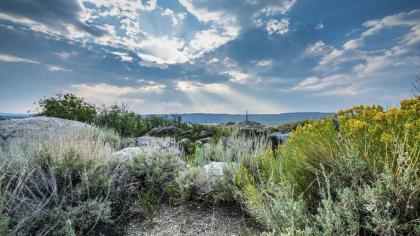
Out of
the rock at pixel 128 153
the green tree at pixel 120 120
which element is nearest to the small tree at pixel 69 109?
the green tree at pixel 120 120

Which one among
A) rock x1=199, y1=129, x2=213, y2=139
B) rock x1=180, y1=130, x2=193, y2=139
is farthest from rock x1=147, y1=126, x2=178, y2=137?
rock x1=199, y1=129, x2=213, y2=139

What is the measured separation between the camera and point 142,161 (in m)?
5.39

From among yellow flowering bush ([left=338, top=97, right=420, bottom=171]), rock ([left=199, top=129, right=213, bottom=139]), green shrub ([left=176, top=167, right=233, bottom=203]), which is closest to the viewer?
yellow flowering bush ([left=338, top=97, right=420, bottom=171])

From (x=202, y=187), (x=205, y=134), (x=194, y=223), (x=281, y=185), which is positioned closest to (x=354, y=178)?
(x=281, y=185)

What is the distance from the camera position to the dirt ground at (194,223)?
3.57 m

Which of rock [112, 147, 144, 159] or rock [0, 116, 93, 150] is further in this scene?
rock [0, 116, 93, 150]

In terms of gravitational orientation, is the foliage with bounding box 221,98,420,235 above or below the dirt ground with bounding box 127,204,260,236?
above

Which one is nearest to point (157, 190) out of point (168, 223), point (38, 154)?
point (168, 223)

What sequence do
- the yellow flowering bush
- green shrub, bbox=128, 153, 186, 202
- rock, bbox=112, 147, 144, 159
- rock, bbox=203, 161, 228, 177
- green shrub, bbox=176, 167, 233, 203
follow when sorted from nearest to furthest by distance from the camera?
the yellow flowering bush < green shrub, bbox=176, 167, 233, 203 < rock, bbox=203, 161, 228, 177 < green shrub, bbox=128, 153, 186, 202 < rock, bbox=112, 147, 144, 159

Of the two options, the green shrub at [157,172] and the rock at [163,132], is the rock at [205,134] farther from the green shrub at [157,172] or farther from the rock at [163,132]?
the green shrub at [157,172]

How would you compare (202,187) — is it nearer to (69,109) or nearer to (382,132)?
(382,132)

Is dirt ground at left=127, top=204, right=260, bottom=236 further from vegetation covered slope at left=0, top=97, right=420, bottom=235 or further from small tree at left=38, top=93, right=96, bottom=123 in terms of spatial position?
small tree at left=38, top=93, right=96, bottom=123

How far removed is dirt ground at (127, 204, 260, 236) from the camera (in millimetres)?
3574

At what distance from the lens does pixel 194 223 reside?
3.83 metres
